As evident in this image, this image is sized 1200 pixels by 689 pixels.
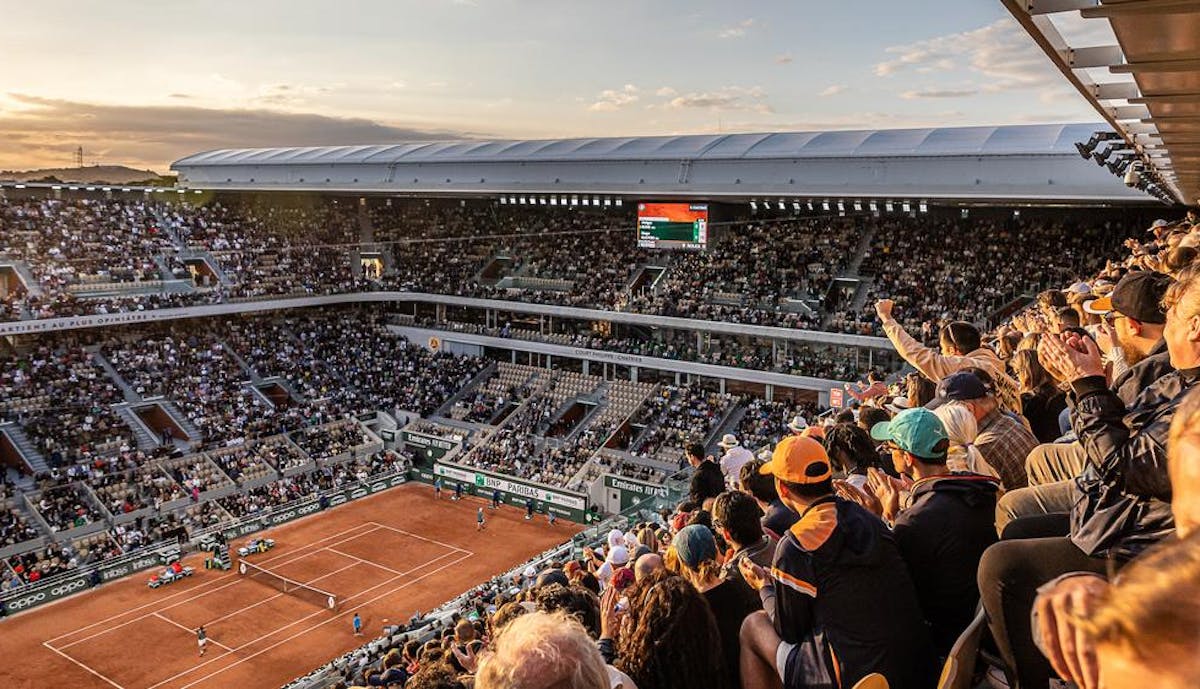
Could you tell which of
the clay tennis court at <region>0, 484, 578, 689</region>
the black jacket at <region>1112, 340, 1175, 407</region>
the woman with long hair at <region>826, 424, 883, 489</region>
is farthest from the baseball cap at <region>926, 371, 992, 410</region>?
the clay tennis court at <region>0, 484, 578, 689</region>

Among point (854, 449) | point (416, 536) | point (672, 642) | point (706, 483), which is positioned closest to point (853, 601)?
point (672, 642)

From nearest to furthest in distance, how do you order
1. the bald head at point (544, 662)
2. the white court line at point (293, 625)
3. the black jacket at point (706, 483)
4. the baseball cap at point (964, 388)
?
the bald head at point (544, 662) → the baseball cap at point (964, 388) → the black jacket at point (706, 483) → the white court line at point (293, 625)

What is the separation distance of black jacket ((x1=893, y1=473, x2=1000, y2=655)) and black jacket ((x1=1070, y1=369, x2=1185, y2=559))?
78 cm

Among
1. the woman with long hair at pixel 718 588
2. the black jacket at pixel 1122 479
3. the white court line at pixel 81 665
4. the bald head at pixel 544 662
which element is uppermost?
the black jacket at pixel 1122 479

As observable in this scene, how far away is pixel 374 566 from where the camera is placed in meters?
28.6

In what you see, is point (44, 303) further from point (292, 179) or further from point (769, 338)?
point (769, 338)

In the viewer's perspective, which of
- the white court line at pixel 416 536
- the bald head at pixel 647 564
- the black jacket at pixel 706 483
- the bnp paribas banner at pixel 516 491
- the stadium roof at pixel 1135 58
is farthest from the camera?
the bnp paribas banner at pixel 516 491

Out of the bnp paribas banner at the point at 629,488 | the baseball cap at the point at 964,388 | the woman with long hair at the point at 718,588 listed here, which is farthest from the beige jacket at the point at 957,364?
the bnp paribas banner at the point at 629,488

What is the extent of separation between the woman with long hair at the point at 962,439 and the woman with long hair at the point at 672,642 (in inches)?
81.9

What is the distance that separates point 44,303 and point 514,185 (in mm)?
21507

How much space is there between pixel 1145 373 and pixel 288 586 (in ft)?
88.7

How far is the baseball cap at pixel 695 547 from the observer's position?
4.64 metres

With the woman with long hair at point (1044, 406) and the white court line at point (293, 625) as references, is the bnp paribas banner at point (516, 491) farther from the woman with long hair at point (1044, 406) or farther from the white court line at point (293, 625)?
the woman with long hair at point (1044, 406)

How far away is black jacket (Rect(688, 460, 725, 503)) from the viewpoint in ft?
27.7
